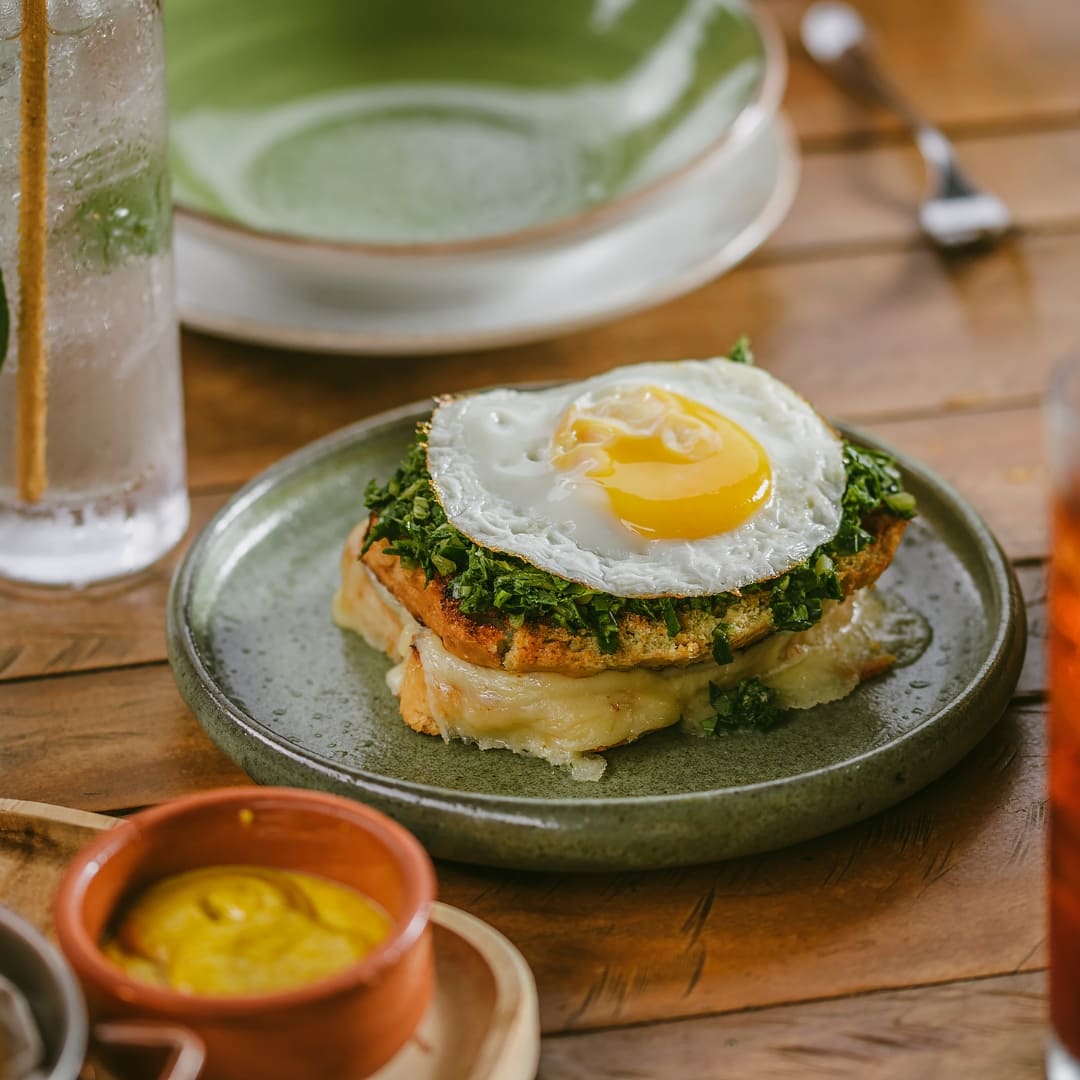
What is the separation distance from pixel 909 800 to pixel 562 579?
570 mm

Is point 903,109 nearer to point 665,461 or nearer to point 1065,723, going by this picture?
point 665,461

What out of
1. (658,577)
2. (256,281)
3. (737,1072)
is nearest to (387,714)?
(658,577)

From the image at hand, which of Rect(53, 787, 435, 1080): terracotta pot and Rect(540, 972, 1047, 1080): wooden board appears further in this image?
Rect(540, 972, 1047, 1080): wooden board

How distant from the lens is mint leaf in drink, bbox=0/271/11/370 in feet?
8.02

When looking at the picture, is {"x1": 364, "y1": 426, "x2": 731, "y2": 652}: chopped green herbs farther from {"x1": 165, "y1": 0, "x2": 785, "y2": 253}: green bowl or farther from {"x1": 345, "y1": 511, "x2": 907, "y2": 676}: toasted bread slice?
{"x1": 165, "y1": 0, "x2": 785, "y2": 253}: green bowl

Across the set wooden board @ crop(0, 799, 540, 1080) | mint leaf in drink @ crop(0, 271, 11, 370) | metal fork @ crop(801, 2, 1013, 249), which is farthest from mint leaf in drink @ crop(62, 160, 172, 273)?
metal fork @ crop(801, 2, 1013, 249)

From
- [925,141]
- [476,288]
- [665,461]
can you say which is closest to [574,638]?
[665,461]

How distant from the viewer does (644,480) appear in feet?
7.75

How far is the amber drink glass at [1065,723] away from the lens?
1486mm

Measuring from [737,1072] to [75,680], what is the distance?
1306 millimetres

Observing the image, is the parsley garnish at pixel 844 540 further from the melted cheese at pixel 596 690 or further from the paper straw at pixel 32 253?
the paper straw at pixel 32 253

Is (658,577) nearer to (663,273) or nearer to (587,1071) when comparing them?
(587,1071)

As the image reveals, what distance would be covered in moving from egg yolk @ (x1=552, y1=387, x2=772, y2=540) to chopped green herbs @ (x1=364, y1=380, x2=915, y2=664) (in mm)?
119

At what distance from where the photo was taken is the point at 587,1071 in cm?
181
